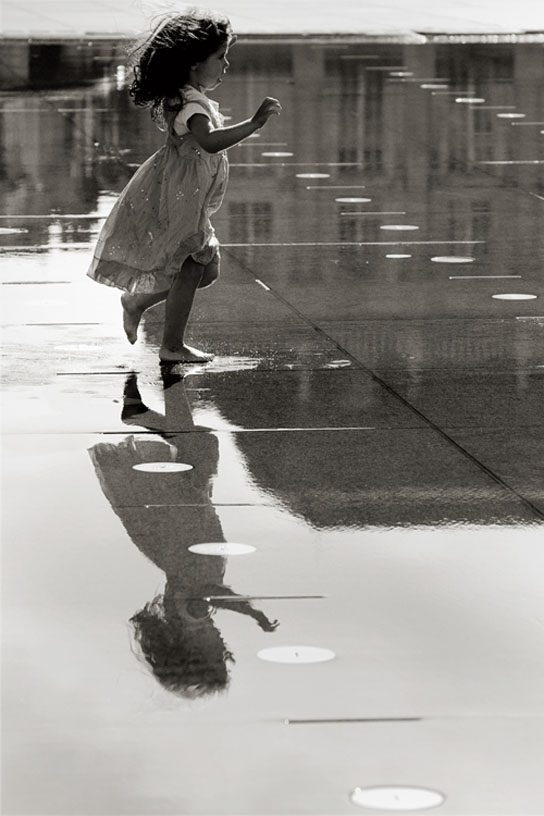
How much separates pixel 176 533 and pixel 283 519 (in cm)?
31

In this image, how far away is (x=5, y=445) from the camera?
566 centimetres

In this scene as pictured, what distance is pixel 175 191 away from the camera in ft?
22.9

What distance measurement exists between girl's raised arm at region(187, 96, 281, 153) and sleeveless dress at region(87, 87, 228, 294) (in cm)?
11

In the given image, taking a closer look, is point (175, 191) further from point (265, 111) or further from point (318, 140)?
point (318, 140)

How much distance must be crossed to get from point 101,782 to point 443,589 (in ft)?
4.23

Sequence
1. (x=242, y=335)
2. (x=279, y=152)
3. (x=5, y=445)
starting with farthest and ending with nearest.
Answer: (x=279, y=152), (x=242, y=335), (x=5, y=445)

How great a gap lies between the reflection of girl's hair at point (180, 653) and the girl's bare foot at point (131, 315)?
9.58ft

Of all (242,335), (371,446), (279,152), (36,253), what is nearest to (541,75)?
(279,152)

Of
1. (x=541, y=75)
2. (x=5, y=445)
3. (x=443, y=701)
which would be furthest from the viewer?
(x=541, y=75)

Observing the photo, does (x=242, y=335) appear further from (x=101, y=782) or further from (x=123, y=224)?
(x=101, y=782)

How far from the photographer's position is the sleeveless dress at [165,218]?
274 inches

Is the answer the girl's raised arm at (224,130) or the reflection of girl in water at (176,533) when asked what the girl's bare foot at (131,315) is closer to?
the reflection of girl in water at (176,533)

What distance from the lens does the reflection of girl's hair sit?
3812mm

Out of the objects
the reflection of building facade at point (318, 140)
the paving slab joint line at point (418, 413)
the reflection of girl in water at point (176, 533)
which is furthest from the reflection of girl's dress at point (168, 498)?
the reflection of building facade at point (318, 140)
